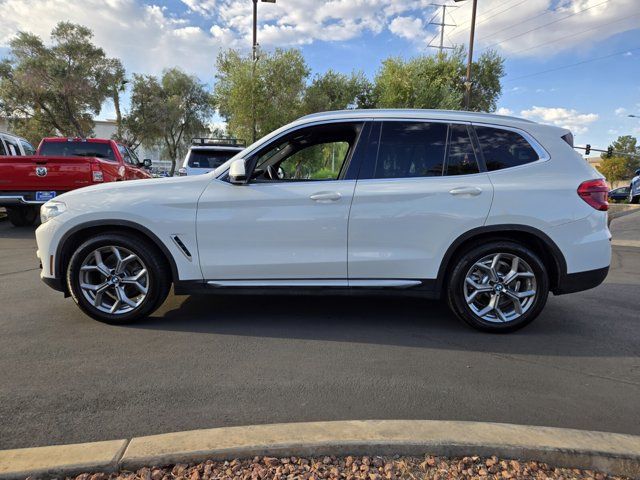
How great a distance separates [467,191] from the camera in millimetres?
3797

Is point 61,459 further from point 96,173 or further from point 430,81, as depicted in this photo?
point 430,81

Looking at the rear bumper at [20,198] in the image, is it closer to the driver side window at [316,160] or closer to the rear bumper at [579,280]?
the driver side window at [316,160]

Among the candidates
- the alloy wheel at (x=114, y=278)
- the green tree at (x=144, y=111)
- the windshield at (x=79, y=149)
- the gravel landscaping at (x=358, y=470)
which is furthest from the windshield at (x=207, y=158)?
the green tree at (x=144, y=111)

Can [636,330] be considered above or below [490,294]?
below

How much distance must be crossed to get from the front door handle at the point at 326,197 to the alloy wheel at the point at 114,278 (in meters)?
1.61

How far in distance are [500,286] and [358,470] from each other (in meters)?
2.37

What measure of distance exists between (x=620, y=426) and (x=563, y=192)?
74.3 inches

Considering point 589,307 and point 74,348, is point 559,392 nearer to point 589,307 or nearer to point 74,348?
point 589,307

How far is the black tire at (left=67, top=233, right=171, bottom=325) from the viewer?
390cm

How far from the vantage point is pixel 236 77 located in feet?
66.3

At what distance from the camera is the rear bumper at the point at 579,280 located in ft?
12.6

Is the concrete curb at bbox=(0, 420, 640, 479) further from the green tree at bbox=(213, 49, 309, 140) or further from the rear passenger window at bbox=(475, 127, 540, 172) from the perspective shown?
the green tree at bbox=(213, 49, 309, 140)

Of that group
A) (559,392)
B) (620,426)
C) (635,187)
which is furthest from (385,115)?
(635,187)

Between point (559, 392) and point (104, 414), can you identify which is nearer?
point (104, 414)
